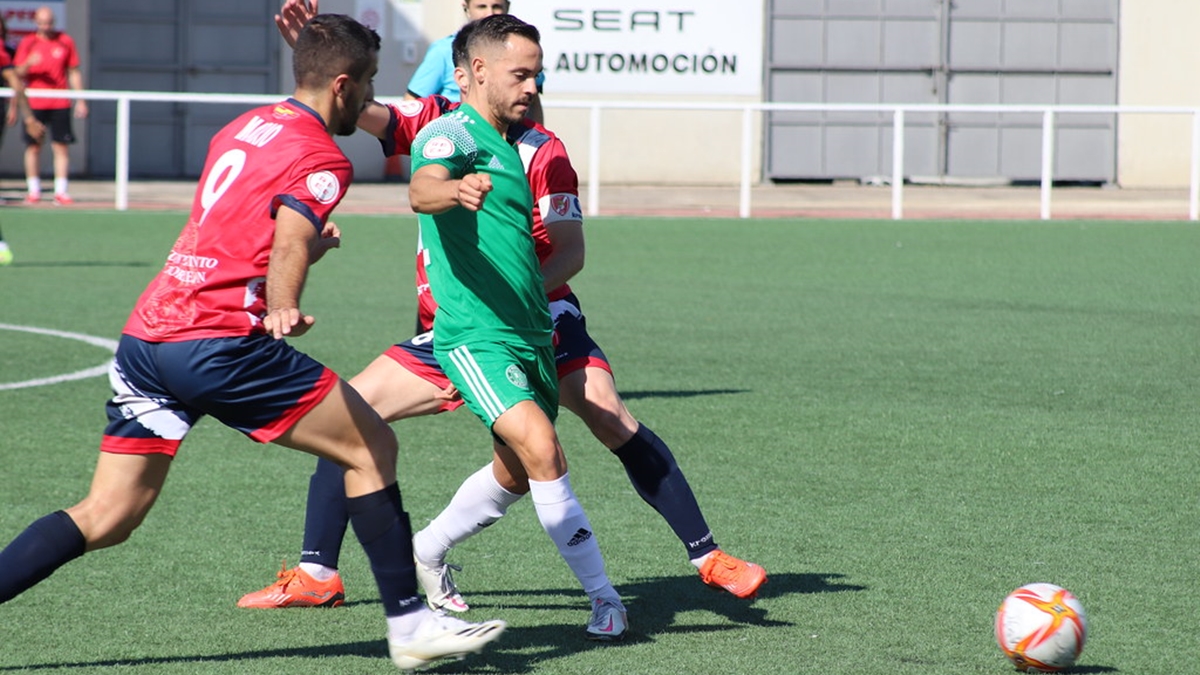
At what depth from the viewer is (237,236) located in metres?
4.07

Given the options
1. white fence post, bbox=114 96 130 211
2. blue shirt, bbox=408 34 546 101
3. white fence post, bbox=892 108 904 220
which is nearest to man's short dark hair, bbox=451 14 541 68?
blue shirt, bbox=408 34 546 101

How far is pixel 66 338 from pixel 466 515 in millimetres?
6234

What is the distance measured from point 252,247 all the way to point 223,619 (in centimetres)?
132

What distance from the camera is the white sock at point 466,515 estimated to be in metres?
4.93

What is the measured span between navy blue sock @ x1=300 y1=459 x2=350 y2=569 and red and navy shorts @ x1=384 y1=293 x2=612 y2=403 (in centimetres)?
40

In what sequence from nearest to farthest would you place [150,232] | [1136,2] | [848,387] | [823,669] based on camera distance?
[823,669] → [848,387] → [150,232] → [1136,2]

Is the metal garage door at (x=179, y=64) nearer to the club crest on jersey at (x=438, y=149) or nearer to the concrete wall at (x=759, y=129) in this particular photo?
the concrete wall at (x=759, y=129)

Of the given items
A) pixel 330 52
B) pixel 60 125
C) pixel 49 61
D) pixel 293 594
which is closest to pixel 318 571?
pixel 293 594

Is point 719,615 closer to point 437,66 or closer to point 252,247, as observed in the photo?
point 252,247

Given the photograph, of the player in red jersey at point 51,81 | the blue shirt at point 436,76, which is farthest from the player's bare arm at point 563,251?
the player in red jersey at point 51,81

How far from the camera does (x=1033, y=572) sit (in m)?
5.29

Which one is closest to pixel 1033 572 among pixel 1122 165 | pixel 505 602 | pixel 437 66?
pixel 505 602

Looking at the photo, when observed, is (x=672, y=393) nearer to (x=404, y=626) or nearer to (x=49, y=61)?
(x=404, y=626)

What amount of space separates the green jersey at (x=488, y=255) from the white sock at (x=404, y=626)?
30.6 inches
